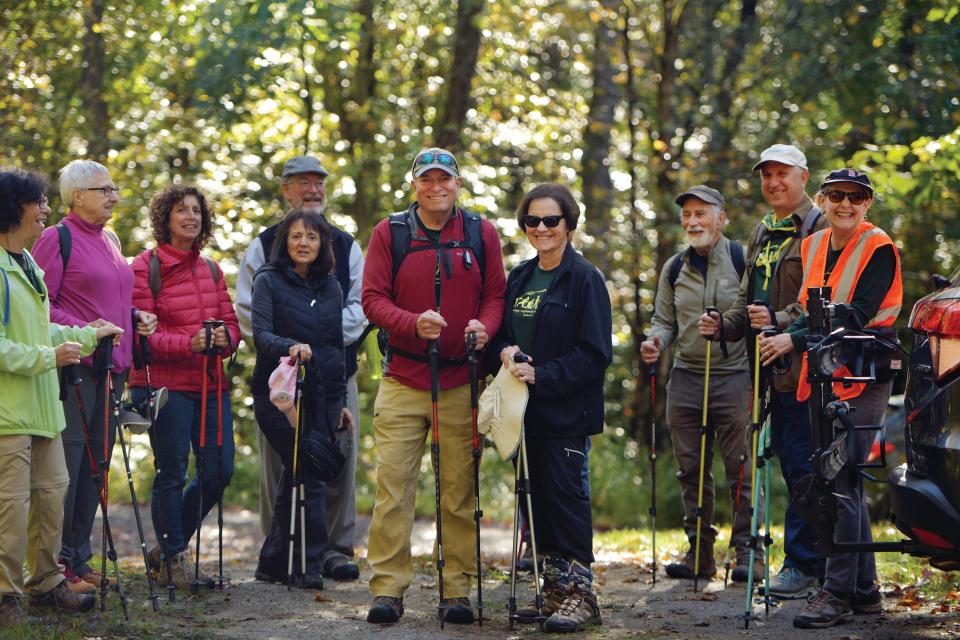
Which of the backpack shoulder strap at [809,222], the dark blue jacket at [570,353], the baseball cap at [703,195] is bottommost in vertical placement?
A: the dark blue jacket at [570,353]

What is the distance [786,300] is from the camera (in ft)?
23.5

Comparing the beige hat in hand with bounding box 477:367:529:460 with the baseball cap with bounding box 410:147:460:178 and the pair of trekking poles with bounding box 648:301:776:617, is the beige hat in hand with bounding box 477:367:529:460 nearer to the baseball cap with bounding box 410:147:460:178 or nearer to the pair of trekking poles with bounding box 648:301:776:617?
the baseball cap with bounding box 410:147:460:178

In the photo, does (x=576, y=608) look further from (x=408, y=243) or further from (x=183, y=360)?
(x=183, y=360)

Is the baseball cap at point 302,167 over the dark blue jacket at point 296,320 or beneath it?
over

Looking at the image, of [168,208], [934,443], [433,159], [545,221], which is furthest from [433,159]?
[934,443]

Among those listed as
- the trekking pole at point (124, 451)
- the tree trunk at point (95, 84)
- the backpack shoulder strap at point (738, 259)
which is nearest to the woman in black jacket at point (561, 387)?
the backpack shoulder strap at point (738, 259)

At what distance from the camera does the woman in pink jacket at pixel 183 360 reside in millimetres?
7523

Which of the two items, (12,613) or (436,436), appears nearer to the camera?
(12,613)

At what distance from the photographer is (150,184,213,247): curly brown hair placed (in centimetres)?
775

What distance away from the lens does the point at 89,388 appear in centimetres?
704

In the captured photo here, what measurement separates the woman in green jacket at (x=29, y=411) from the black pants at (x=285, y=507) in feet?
5.10

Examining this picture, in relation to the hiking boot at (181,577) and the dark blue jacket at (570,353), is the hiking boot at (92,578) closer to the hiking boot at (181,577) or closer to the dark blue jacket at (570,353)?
the hiking boot at (181,577)

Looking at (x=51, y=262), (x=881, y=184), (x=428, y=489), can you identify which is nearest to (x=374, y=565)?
(x=51, y=262)

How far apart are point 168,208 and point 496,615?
331 cm
